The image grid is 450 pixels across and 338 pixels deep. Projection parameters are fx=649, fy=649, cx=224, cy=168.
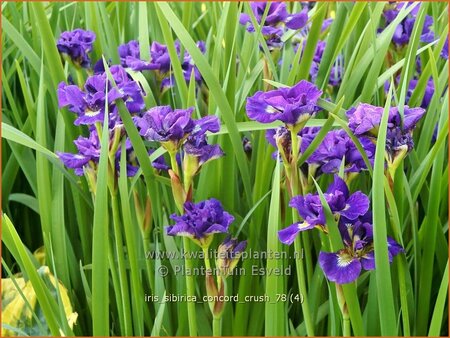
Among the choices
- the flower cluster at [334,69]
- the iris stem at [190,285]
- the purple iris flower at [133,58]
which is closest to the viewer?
the iris stem at [190,285]

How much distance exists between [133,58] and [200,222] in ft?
1.24

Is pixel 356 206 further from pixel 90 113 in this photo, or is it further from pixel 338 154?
pixel 90 113

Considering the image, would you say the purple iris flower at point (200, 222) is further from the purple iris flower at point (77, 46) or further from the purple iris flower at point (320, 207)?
the purple iris flower at point (77, 46)

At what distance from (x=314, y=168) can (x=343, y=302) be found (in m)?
0.16

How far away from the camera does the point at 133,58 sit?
1035 millimetres

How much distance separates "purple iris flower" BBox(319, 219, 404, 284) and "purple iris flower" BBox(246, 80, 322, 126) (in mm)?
131

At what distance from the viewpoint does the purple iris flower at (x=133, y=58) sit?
1.00m

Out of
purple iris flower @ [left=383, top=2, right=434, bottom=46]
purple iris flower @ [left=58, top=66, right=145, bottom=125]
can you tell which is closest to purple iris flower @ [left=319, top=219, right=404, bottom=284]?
purple iris flower @ [left=58, top=66, right=145, bottom=125]

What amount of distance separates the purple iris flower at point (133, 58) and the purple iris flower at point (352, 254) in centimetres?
43

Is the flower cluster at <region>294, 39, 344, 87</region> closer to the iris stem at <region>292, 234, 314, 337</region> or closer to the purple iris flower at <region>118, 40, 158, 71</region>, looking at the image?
the purple iris flower at <region>118, 40, 158, 71</region>

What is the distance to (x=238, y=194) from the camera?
962 millimetres

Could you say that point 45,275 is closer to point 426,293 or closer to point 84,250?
point 84,250

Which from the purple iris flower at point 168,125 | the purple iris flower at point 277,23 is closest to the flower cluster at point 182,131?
the purple iris flower at point 168,125

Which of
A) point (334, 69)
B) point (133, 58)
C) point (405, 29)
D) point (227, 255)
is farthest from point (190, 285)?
point (405, 29)
